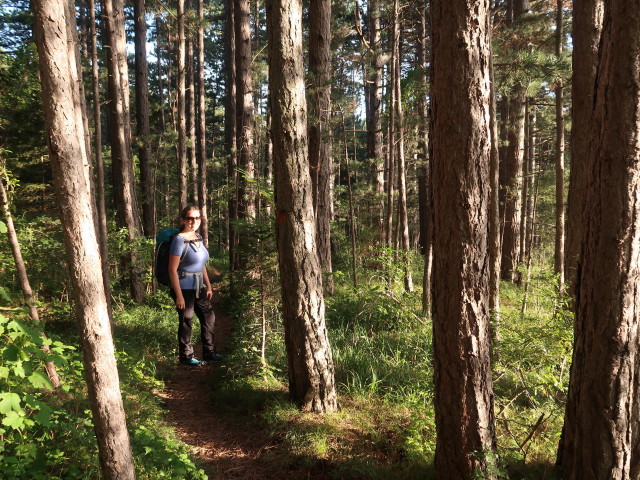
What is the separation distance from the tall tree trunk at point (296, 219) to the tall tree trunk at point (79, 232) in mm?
2182

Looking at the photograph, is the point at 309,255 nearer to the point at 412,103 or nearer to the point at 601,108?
the point at 601,108

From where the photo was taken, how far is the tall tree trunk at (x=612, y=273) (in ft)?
8.28

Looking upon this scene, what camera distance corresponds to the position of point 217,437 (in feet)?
14.3

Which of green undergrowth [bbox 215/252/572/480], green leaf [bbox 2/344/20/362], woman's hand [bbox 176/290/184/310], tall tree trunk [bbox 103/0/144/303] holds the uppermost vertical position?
tall tree trunk [bbox 103/0/144/303]

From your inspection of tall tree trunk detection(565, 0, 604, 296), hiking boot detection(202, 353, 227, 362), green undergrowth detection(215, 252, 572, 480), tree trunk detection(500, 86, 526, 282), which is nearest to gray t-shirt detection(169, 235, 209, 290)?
green undergrowth detection(215, 252, 572, 480)

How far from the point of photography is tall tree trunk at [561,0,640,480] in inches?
99.3

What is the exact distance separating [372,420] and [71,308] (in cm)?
550

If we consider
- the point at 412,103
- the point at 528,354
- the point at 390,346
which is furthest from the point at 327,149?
the point at 528,354

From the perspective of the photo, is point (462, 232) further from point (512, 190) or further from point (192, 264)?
point (512, 190)

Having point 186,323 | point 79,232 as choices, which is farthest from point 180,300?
point 79,232

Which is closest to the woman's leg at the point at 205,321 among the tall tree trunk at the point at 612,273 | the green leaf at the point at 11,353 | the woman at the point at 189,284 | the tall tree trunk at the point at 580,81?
the woman at the point at 189,284

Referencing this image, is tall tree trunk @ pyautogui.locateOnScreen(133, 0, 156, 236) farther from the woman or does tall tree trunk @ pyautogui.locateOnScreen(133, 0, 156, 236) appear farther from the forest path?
the forest path

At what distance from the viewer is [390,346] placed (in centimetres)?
596

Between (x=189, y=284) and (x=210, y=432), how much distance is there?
2228mm
